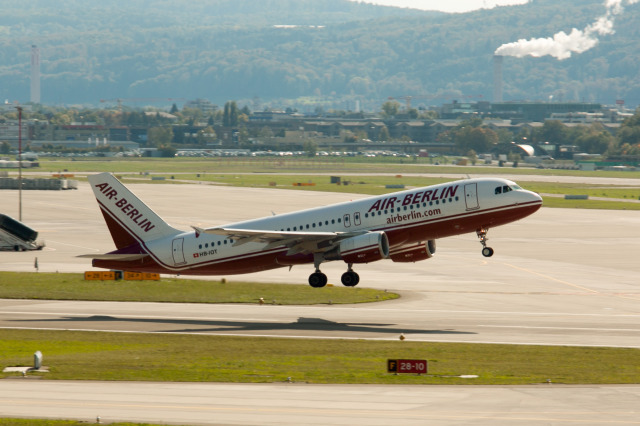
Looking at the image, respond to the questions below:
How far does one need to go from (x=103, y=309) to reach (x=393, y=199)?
2098 cm

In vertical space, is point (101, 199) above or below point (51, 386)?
above

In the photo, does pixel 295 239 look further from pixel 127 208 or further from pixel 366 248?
pixel 127 208

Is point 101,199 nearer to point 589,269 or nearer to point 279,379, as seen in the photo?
point 279,379

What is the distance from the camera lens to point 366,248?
55.9 metres

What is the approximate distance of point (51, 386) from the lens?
37094mm

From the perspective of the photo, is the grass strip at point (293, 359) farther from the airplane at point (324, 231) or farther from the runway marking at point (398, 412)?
the airplane at point (324, 231)

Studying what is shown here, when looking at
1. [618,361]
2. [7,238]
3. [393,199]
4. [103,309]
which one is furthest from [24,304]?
[618,361]

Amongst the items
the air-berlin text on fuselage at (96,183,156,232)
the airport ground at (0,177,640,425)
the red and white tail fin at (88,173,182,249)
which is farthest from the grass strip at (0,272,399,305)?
the air-berlin text on fuselage at (96,183,156,232)

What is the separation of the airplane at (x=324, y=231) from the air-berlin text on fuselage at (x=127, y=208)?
7 cm

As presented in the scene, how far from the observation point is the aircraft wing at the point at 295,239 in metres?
56.0

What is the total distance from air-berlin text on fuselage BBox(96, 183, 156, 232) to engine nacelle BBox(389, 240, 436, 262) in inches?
668

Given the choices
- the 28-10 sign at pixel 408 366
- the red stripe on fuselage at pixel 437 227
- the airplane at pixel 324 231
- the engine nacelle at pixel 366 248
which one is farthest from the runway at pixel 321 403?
the red stripe on fuselage at pixel 437 227

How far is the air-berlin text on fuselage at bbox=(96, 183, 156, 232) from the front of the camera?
60.7 m

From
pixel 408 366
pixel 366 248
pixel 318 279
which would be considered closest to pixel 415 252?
pixel 366 248
